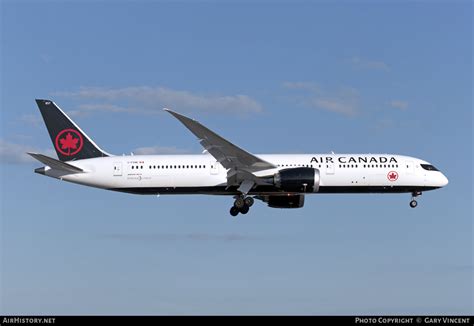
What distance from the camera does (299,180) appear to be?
165 feet

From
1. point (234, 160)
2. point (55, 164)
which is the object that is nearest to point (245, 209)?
point (234, 160)

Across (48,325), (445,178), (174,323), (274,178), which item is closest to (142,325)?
(174,323)

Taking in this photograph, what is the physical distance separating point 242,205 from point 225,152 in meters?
3.97

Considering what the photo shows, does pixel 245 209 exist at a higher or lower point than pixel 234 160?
lower

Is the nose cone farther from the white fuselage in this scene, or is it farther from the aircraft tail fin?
the aircraft tail fin

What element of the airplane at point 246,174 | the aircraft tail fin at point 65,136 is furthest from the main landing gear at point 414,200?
the aircraft tail fin at point 65,136

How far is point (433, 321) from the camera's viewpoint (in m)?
29.9

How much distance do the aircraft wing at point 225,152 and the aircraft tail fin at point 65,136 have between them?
904 cm

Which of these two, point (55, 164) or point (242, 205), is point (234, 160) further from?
point (55, 164)

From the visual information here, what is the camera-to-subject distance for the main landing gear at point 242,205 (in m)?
52.9

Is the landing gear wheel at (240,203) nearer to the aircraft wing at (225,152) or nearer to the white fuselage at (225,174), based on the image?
the white fuselage at (225,174)

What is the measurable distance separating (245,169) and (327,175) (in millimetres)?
5343

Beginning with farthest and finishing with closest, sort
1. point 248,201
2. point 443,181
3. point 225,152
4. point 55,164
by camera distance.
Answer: point 443,181, point 55,164, point 248,201, point 225,152

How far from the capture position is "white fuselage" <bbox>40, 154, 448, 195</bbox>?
5242 cm
